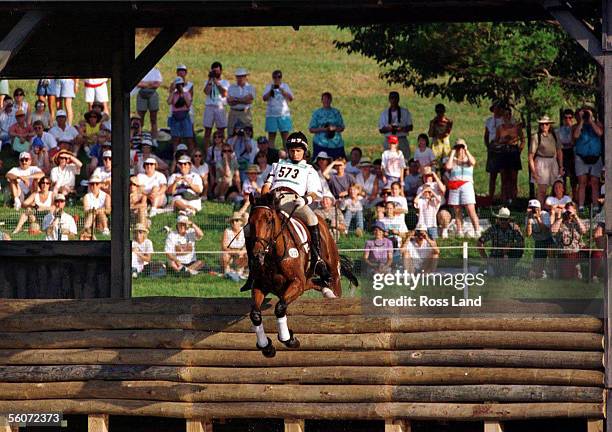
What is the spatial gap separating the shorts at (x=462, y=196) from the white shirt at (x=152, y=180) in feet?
15.4

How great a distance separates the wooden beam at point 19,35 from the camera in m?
17.0

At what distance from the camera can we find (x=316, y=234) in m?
18.3

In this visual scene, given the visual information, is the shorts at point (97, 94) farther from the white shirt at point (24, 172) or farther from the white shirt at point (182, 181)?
the white shirt at point (182, 181)

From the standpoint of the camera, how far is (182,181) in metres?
26.1

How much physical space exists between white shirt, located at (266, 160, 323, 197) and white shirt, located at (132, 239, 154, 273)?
408 centimetres

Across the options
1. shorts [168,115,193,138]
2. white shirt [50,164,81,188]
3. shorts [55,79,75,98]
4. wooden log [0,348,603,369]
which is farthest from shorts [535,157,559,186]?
shorts [55,79,75,98]

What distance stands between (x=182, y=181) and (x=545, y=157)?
6.00 meters

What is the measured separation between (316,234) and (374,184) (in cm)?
734

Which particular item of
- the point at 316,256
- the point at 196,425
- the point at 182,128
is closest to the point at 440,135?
the point at 182,128

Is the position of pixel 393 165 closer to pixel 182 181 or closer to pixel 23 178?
pixel 182 181

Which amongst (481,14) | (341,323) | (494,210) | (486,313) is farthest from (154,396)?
(494,210)

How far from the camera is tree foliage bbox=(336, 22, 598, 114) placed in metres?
30.0

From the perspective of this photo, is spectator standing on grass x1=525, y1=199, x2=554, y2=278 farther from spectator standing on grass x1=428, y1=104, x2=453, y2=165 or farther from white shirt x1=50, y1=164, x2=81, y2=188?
white shirt x1=50, y1=164, x2=81, y2=188

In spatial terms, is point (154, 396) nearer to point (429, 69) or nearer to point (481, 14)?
point (481, 14)
